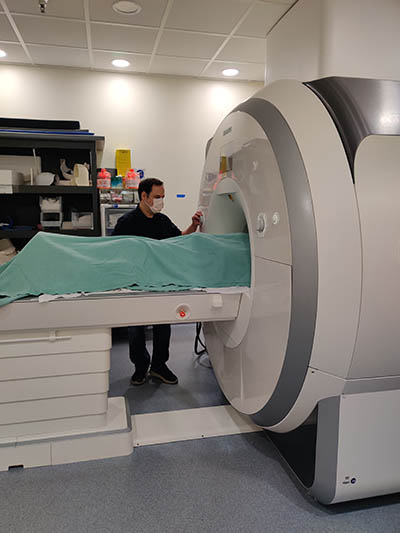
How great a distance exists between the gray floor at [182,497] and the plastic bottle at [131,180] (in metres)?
2.39

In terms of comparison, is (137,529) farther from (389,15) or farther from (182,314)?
(389,15)

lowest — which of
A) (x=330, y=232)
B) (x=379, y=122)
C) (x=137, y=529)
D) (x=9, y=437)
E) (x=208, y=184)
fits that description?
(x=137, y=529)

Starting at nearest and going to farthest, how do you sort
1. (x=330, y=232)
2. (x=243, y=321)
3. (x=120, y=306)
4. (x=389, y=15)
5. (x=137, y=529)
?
(x=330, y=232)
(x=137, y=529)
(x=120, y=306)
(x=243, y=321)
(x=389, y=15)

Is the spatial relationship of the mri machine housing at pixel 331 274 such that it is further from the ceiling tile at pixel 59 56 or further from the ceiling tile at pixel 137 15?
the ceiling tile at pixel 59 56

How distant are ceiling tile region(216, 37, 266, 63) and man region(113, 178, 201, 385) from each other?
4.77ft

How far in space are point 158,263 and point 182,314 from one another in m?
0.23

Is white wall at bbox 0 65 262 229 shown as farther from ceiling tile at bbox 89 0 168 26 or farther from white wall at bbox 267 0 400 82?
white wall at bbox 267 0 400 82

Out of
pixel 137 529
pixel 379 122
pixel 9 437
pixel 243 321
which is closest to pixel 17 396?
pixel 9 437

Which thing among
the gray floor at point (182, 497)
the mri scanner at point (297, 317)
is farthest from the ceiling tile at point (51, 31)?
the gray floor at point (182, 497)

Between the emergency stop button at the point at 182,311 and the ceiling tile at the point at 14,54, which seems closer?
the emergency stop button at the point at 182,311

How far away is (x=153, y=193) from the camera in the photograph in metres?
2.36

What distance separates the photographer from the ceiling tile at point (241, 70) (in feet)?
11.4

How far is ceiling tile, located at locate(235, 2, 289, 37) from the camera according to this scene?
2.54 m

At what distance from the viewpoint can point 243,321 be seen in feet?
5.35
